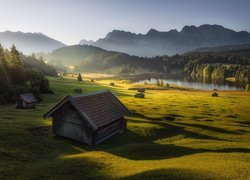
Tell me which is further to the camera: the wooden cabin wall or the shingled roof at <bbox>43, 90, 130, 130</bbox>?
the wooden cabin wall

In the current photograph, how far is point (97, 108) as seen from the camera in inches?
1512

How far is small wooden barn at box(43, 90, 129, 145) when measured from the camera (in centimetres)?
3566

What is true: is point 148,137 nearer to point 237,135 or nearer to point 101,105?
point 101,105

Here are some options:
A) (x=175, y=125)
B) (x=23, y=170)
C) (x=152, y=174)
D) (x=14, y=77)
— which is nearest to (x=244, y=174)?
(x=152, y=174)

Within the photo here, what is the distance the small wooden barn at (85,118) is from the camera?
3566 cm

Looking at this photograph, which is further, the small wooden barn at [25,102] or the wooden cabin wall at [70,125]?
the small wooden barn at [25,102]

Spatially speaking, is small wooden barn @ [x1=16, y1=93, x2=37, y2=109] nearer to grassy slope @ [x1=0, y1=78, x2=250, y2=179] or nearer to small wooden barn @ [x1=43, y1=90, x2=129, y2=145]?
grassy slope @ [x1=0, y1=78, x2=250, y2=179]

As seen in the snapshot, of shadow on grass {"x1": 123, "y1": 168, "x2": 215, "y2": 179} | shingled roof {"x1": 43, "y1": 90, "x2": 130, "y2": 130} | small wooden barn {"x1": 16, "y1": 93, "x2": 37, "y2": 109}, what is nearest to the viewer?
shadow on grass {"x1": 123, "y1": 168, "x2": 215, "y2": 179}

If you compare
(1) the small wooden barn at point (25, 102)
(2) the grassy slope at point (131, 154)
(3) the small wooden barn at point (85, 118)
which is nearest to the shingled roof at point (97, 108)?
(3) the small wooden barn at point (85, 118)

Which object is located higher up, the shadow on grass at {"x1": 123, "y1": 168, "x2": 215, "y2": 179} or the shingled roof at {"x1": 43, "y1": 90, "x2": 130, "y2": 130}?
the shingled roof at {"x1": 43, "y1": 90, "x2": 130, "y2": 130}

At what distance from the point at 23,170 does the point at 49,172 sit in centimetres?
271

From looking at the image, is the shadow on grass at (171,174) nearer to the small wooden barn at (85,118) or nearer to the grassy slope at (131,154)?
the grassy slope at (131,154)

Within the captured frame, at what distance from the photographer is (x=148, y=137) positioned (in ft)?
138

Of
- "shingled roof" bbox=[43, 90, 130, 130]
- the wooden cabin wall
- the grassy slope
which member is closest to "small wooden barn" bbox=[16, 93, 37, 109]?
the grassy slope
